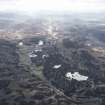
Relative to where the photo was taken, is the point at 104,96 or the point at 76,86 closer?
the point at 104,96

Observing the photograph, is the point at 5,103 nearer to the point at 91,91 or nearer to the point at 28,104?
the point at 28,104

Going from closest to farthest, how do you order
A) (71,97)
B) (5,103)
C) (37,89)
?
(5,103)
(71,97)
(37,89)

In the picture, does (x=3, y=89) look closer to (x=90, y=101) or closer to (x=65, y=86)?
(x=65, y=86)

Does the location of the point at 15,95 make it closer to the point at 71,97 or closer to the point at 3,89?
the point at 3,89

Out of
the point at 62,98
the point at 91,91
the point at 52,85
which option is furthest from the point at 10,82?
the point at 91,91

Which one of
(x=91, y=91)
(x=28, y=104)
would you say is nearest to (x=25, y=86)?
(x=28, y=104)

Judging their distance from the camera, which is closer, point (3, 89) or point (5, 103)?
point (5, 103)

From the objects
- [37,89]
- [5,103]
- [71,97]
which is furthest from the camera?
[37,89]
